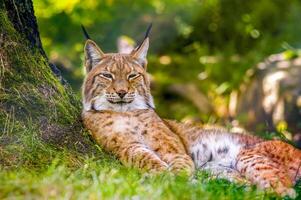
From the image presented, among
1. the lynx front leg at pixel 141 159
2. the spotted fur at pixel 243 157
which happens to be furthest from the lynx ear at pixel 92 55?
the lynx front leg at pixel 141 159

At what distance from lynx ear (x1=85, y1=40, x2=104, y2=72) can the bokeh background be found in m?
7.74

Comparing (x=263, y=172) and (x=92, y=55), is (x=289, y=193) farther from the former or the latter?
(x=92, y=55)

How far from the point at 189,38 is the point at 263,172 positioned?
37.7 feet

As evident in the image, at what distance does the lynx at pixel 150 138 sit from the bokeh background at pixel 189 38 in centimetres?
782

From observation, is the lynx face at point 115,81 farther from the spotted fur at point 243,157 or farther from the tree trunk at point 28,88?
the spotted fur at point 243,157

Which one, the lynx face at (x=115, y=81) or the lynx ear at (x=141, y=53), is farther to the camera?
the lynx ear at (x=141, y=53)

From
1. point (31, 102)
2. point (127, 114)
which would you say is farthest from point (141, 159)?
point (31, 102)

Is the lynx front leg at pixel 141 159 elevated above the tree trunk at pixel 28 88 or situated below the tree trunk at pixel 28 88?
below

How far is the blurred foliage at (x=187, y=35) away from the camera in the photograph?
17.3 meters

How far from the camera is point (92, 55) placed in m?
8.69

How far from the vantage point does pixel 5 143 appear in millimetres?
7230

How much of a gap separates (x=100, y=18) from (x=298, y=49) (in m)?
4.13

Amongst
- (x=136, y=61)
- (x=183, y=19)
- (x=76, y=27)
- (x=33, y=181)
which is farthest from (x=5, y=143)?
(x=183, y=19)

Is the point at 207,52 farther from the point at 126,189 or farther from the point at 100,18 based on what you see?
the point at 126,189
